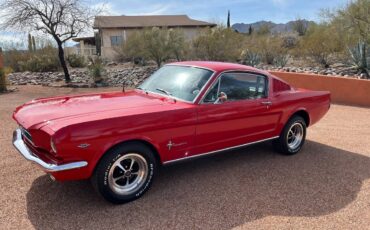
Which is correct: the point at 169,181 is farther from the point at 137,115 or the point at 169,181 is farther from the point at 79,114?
the point at 79,114

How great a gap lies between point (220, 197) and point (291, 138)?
2.21m

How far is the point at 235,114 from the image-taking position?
4.47 meters

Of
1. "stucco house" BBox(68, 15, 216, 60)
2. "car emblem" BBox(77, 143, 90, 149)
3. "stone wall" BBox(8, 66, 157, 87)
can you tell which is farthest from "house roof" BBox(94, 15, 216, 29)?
"car emblem" BBox(77, 143, 90, 149)

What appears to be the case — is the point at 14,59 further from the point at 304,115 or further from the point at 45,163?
the point at 45,163

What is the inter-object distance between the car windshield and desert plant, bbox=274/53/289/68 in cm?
1399

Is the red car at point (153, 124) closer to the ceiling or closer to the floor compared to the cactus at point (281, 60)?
closer to the floor

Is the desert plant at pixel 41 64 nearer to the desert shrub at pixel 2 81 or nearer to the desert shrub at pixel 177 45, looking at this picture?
the desert shrub at pixel 177 45

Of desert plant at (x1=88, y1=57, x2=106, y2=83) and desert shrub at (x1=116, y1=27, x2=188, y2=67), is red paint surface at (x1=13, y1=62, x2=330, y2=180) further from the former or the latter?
desert shrub at (x1=116, y1=27, x2=188, y2=67)

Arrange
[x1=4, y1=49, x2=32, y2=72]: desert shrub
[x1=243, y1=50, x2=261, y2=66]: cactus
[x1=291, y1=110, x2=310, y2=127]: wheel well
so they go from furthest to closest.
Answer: [x1=4, y1=49, x2=32, y2=72]: desert shrub < [x1=243, y1=50, x2=261, y2=66]: cactus < [x1=291, y1=110, x2=310, y2=127]: wheel well

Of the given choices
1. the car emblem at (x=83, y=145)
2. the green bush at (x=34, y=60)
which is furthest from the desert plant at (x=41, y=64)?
the car emblem at (x=83, y=145)

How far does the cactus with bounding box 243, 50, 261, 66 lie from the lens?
18.0 m

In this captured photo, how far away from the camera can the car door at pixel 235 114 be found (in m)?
4.21

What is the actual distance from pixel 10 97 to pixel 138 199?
9.89m

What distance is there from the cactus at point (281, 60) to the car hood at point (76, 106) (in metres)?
14.5
